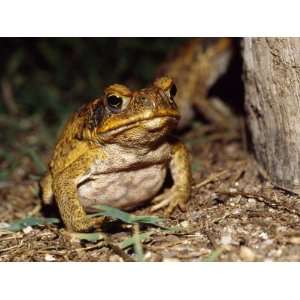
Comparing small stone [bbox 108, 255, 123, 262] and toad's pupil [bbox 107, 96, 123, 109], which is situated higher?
toad's pupil [bbox 107, 96, 123, 109]

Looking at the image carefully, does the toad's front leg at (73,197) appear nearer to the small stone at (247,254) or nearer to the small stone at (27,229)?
the small stone at (27,229)

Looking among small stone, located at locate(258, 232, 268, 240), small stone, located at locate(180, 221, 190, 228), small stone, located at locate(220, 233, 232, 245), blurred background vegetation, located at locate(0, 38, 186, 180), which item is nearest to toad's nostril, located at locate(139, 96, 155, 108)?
small stone, located at locate(180, 221, 190, 228)

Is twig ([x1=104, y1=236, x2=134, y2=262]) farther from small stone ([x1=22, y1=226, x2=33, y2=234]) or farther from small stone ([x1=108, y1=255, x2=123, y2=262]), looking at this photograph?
small stone ([x1=22, y1=226, x2=33, y2=234])

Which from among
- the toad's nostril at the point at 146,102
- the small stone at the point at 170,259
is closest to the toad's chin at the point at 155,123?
the toad's nostril at the point at 146,102

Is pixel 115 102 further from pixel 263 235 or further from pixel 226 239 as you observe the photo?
pixel 263 235

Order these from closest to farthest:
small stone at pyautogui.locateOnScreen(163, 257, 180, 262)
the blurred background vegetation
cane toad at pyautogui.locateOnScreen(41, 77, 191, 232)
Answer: small stone at pyautogui.locateOnScreen(163, 257, 180, 262) → cane toad at pyautogui.locateOnScreen(41, 77, 191, 232) → the blurred background vegetation
